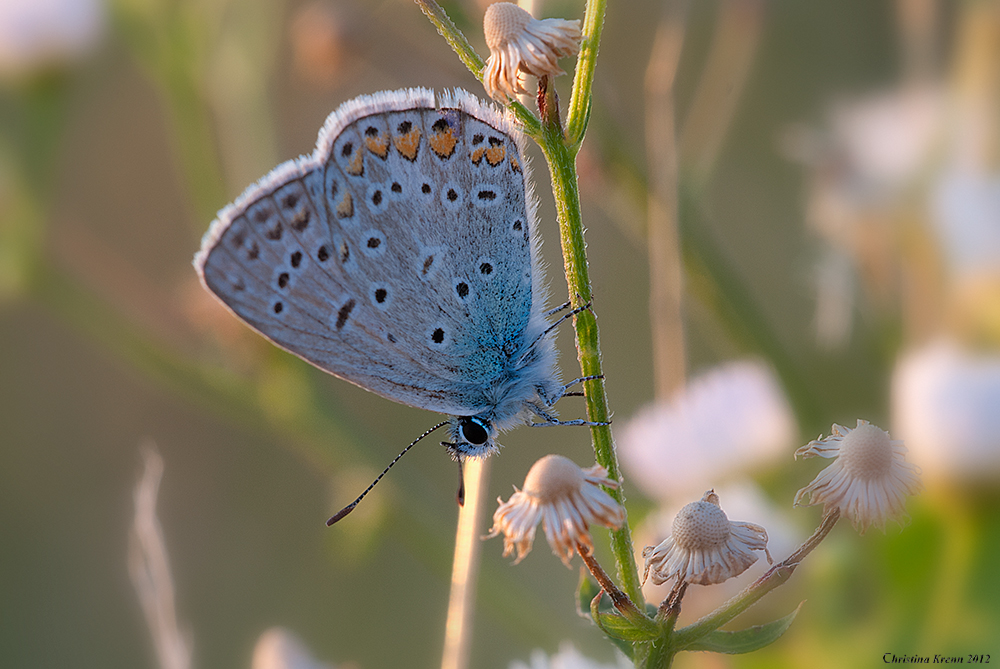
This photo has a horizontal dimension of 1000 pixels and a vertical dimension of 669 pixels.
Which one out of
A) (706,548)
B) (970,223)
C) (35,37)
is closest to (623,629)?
(706,548)

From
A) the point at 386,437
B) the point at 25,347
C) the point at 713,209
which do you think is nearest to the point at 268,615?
the point at 386,437

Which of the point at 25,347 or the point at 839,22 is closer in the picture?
the point at 839,22

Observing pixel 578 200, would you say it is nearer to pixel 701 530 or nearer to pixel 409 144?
pixel 701 530

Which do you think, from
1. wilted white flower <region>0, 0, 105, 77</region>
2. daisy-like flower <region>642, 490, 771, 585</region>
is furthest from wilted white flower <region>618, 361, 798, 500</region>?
wilted white flower <region>0, 0, 105, 77</region>

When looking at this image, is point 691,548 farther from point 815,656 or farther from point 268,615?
point 268,615

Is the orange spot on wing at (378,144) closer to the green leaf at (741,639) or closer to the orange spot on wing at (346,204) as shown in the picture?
the orange spot on wing at (346,204)
